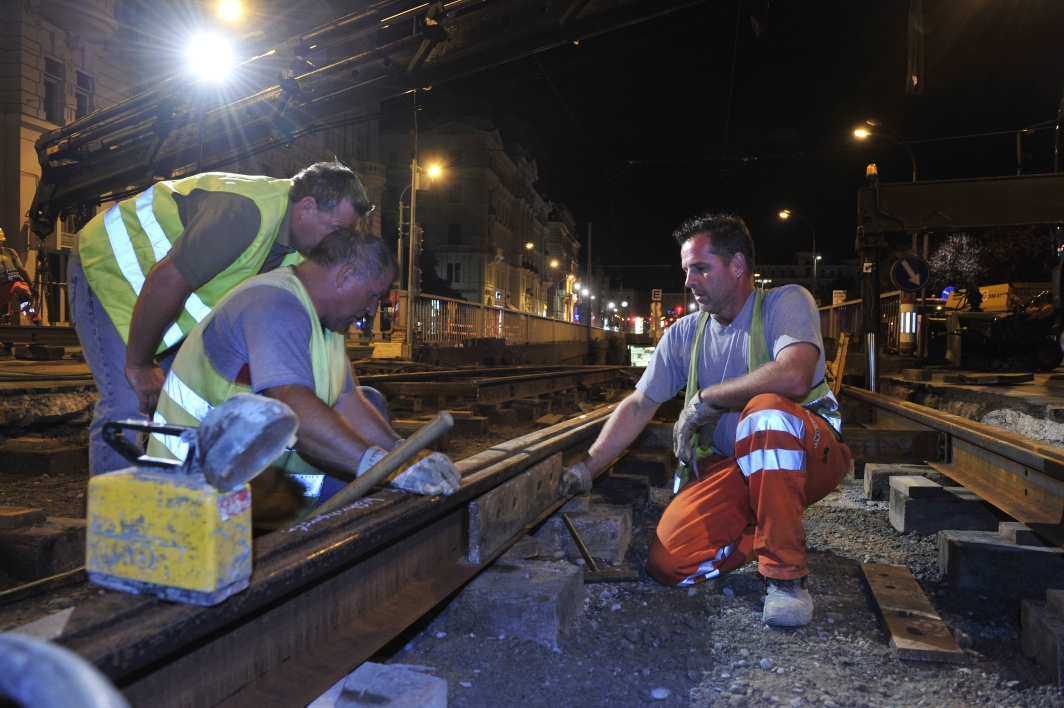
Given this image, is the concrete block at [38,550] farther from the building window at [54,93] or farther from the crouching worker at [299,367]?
the building window at [54,93]

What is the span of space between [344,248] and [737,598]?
7.18 ft

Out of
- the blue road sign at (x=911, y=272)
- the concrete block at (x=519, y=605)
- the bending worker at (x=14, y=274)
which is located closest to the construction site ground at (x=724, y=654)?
the concrete block at (x=519, y=605)

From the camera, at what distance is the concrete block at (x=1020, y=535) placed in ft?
10.7

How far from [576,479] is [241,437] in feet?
8.63

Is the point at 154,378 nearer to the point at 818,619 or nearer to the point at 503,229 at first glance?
the point at 818,619

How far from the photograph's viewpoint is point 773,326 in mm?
3467

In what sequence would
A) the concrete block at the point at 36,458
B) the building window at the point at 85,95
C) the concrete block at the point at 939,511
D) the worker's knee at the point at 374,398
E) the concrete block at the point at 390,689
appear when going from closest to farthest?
the concrete block at the point at 390,689 < the worker's knee at the point at 374,398 < the concrete block at the point at 939,511 < the concrete block at the point at 36,458 < the building window at the point at 85,95

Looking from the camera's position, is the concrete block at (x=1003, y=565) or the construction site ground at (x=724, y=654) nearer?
the construction site ground at (x=724, y=654)

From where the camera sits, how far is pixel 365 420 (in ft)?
10.2

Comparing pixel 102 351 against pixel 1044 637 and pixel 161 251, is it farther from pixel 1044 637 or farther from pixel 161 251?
pixel 1044 637

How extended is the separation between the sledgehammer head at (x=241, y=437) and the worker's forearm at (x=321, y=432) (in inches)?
43.2

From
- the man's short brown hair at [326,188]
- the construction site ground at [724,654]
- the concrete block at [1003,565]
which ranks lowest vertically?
the construction site ground at [724,654]

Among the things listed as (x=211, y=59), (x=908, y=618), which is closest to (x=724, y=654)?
(x=908, y=618)

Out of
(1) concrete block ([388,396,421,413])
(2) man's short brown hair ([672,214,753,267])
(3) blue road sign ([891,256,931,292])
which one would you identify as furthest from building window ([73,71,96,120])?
(2) man's short brown hair ([672,214,753,267])
